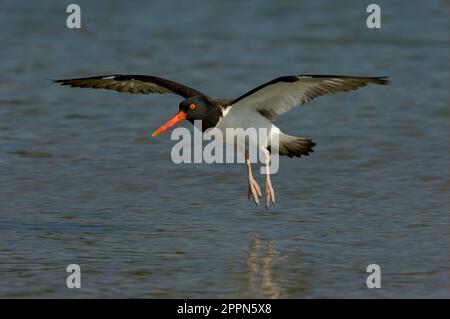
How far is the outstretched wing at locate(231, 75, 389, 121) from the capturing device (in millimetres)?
9398

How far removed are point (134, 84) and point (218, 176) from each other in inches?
51.5

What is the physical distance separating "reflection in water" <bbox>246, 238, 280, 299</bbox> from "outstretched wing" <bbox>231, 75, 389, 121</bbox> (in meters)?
1.30

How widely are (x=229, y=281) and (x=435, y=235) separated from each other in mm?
2000

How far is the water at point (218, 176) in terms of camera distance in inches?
328

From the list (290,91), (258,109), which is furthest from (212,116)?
(290,91)

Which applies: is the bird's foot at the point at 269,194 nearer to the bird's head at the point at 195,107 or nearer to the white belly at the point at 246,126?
the white belly at the point at 246,126

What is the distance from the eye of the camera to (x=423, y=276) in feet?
26.8

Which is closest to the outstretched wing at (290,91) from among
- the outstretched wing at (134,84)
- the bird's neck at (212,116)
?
the bird's neck at (212,116)

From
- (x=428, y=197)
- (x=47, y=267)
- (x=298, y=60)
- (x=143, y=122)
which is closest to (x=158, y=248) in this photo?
(x=47, y=267)

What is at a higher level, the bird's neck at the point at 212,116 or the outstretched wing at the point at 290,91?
the outstretched wing at the point at 290,91

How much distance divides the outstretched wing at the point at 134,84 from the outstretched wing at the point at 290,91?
1.87ft

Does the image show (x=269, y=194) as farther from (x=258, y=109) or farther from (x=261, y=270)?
(x=261, y=270)

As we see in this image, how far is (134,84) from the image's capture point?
10.7 meters
